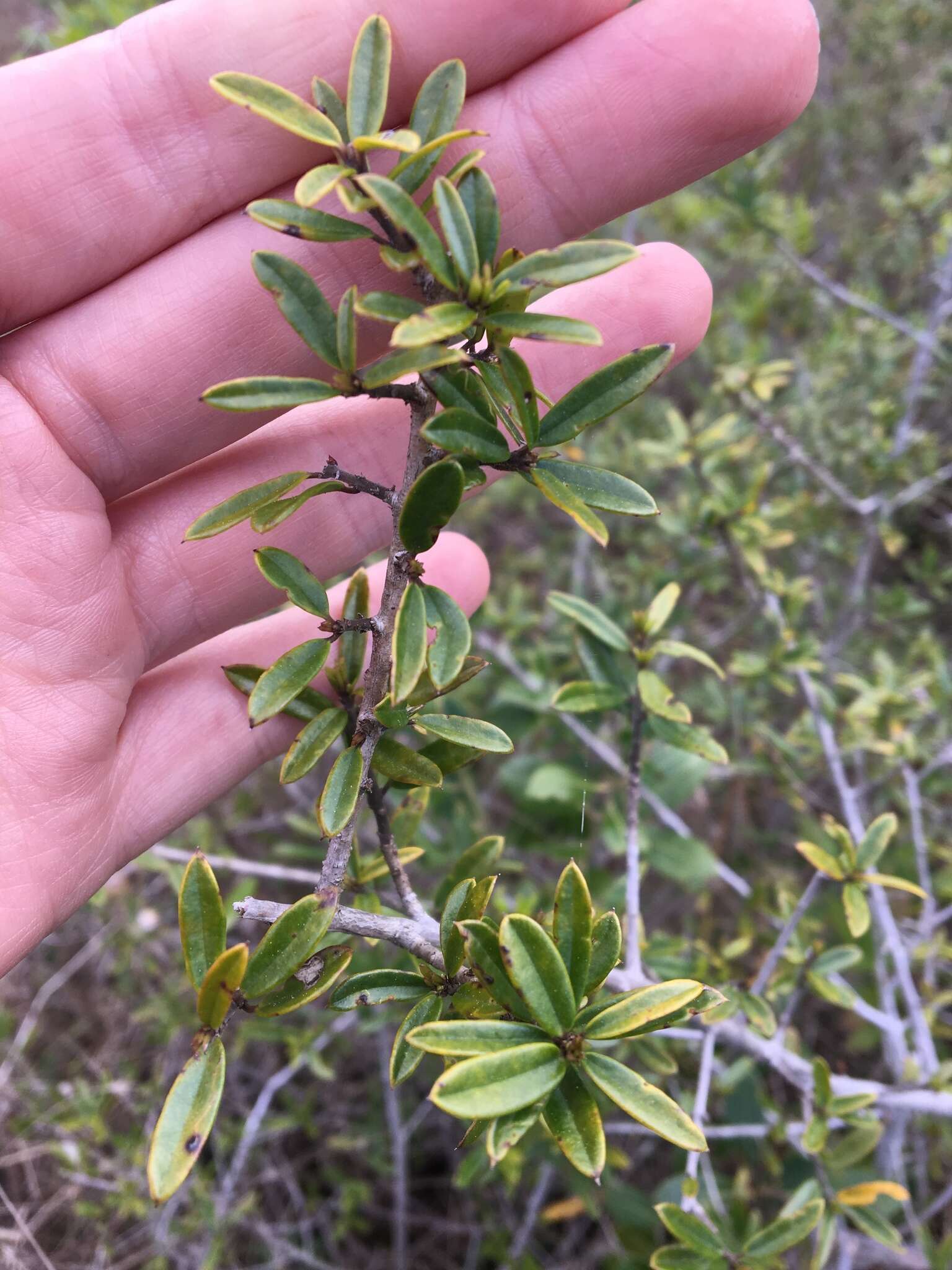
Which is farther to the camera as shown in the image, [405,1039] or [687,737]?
[687,737]

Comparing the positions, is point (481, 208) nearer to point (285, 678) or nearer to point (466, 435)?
point (466, 435)

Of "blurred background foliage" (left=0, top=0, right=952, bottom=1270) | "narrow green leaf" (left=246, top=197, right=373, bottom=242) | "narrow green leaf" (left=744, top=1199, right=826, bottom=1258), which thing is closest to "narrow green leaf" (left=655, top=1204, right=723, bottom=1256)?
"narrow green leaf" (left=744, top=1199, right=826, bottom=1258)

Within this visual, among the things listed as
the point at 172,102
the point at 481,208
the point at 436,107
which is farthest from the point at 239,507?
the point at 172,102

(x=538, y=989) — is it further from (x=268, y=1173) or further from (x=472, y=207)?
(x=268, y=1173)

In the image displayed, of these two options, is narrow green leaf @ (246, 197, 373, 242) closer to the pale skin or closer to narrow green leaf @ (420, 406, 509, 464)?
narrow green leaf @ (420, 406, 509, 464)

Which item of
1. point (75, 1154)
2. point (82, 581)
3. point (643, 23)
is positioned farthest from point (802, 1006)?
point (643, 23)
